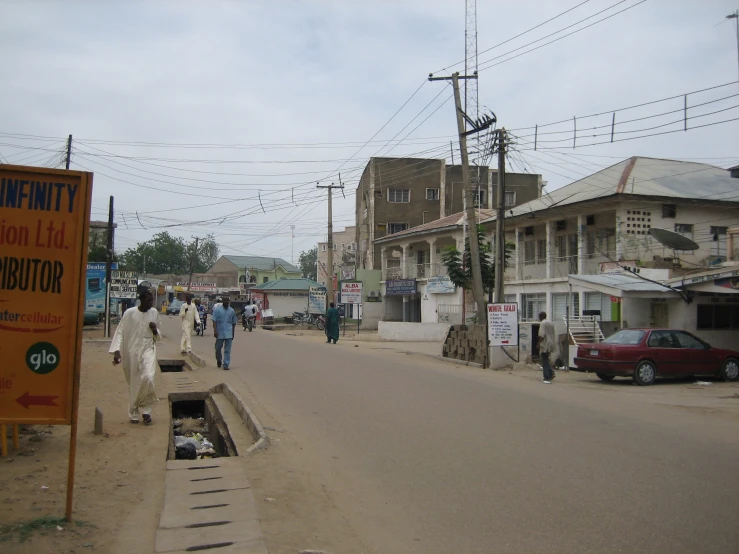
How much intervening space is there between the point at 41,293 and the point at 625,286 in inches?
720

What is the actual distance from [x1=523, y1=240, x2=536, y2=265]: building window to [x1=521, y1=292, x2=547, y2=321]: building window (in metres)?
1.92

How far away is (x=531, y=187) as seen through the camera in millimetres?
59125

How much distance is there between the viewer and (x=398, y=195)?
2253 inches

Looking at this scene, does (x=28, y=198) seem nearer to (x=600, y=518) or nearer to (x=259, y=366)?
(x=600, y=518)

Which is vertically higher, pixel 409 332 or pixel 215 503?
pixel 409 332

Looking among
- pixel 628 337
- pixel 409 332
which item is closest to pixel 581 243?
pixel 409 332

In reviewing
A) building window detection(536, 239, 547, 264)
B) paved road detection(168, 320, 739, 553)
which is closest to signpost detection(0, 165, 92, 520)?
paved road detection(168, 320, 739, 553)

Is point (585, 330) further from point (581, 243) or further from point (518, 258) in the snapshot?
point (518, 258)

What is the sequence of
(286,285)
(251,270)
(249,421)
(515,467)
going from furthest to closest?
1. (251,270)
2. (286,285)
3. (249,421)
4. (515,467)

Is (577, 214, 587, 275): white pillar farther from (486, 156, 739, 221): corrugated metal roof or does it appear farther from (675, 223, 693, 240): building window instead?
(675, 223, 693, 240): building window

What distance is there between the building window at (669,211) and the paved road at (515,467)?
16.7 metres

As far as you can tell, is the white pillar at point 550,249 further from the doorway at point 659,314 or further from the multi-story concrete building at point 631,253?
the doorway at point 659,314

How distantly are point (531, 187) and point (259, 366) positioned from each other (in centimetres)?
4565

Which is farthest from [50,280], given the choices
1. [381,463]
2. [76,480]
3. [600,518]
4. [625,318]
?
[625,318]
